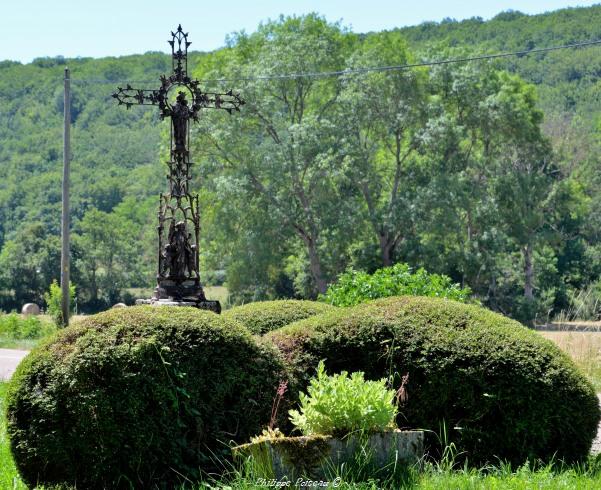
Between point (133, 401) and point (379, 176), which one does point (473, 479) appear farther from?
point (379, 176)

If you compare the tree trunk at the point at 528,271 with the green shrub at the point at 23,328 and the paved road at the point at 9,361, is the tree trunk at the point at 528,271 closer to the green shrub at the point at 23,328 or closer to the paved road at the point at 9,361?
the green shrub at the point at 23,328

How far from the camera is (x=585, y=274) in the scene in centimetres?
4831

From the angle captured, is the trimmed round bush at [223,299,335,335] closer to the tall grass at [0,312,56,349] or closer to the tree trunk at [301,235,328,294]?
the tall grass at [0,312,56,349]

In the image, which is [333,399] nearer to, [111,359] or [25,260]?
[111,359]

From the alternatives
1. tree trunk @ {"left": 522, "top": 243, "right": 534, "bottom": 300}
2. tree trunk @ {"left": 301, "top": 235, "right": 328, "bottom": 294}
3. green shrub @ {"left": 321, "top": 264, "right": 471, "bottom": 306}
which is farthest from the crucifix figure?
tree trunk @ {"left": 522, "top": 243, "right": 534, "bottom": 300}

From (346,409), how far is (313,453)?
333 mm

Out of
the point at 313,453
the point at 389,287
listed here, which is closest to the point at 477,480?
the point at 313,453

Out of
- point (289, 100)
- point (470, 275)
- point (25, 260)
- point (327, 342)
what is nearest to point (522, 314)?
point (470, 275)

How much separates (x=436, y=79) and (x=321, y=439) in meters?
35.8

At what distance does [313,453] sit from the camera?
216 inches

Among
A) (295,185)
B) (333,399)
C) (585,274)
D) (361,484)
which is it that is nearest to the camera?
(361,484)

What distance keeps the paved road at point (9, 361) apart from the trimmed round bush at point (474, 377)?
29.1 ft

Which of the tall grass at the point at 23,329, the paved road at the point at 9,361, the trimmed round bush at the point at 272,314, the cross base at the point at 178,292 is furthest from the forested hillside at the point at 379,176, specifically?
the trimmed round bush at the point at 272,314

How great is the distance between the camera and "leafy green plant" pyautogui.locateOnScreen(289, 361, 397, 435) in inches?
220
